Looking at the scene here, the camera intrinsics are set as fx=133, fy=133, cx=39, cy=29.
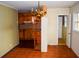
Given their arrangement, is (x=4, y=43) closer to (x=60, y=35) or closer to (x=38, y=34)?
(x=38, y=34)

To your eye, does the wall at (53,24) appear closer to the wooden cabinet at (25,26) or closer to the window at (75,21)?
the wooden cabinet at (25,26)

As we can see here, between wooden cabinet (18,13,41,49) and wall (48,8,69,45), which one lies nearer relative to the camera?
wall (48,8,69,45)

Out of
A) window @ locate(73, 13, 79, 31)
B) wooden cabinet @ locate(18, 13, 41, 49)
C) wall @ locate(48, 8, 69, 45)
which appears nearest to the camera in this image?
window @ locate(73, 13, 79, 31)

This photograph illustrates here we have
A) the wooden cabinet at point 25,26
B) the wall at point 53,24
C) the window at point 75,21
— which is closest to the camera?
the window at point 75,21

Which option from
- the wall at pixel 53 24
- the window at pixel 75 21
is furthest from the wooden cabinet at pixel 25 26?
the window at pixel 75 21

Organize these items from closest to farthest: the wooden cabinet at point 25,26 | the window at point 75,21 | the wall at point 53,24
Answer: the window at point 75,21
the wall at point 53,24
the wooden cabinet at point 25,26

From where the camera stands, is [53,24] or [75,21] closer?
[75,21]

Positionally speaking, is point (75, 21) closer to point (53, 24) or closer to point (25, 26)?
point (53, 24)

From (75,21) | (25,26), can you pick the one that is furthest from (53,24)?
(25,26)

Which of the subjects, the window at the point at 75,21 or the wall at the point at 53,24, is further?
the wall at the point at 53,24

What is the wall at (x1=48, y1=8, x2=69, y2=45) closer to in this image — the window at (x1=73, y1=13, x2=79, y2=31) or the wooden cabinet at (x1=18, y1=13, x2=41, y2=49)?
the wooden cabinet at (x1=18, y1=13, x2=41, y2=49)

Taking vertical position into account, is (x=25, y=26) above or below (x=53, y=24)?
below

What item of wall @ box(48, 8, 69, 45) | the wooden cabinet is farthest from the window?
the wooden cabinet

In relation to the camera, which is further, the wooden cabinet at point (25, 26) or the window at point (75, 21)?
the wooden cabinet at point (25, 26)
